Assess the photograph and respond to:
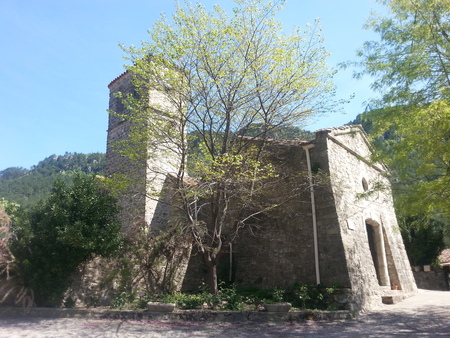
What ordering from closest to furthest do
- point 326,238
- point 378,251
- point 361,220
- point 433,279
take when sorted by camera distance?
1. point 326,238
2. point 361,220
3. point 378,251
4. point 433,279

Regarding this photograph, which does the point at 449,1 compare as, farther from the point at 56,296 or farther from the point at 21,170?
the point at 21,170

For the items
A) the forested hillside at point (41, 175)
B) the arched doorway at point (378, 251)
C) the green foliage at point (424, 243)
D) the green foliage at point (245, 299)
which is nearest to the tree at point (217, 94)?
the green foliage at point (245, 299)

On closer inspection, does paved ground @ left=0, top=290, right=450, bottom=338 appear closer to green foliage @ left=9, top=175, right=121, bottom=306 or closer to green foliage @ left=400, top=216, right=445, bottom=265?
green foliage @ left=9, top=175, right=121, bottom=306

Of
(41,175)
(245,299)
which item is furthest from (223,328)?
(41,175)

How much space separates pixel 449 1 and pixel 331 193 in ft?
18.9

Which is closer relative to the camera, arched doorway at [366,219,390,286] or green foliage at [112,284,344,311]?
green foliage at [112,284,344,311]

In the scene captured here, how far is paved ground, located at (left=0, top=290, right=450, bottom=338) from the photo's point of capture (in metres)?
6.86

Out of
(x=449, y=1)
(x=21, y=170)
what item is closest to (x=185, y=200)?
(x=449, y=1)

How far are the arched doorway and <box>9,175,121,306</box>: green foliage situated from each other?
381 inches

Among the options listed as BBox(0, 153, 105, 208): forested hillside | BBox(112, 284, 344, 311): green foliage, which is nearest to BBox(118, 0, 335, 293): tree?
BBox(112, 284, 344, 311): green foliage

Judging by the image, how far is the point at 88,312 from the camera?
26.4ft

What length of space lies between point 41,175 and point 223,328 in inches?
2353

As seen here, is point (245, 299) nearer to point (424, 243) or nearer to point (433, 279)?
point (433, 279)

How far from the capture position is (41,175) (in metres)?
58.2
